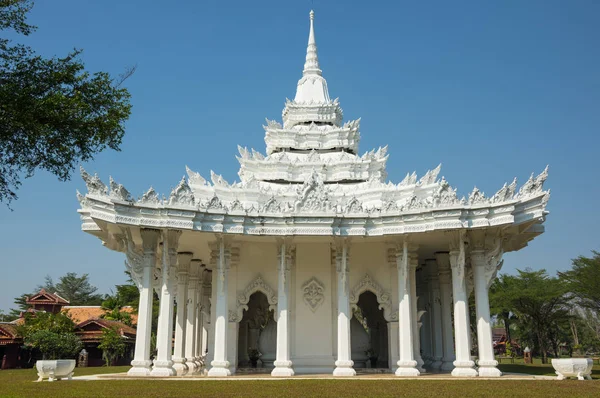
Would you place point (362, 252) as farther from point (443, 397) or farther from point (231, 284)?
point (443, 397)

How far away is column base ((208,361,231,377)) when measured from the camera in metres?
21.6

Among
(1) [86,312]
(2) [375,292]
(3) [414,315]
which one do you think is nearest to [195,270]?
(2) [375,292]

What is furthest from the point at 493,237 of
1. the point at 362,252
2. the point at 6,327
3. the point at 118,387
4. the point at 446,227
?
the point at 6,327

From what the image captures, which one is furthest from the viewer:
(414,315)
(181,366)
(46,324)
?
(46,324)

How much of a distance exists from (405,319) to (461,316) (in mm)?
2031

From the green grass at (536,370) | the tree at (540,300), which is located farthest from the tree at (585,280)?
the green grass at (536,370)

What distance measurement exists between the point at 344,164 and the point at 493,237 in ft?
29.8

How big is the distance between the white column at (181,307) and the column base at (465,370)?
11.8m

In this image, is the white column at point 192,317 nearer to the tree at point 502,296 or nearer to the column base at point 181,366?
the column base at point 181,366

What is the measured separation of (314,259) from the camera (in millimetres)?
25234

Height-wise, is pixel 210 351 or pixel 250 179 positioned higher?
pixel 250 179

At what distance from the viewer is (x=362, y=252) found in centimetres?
2505

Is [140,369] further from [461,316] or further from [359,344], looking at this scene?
[461,316]

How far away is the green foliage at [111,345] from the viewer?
41375 millimetres
